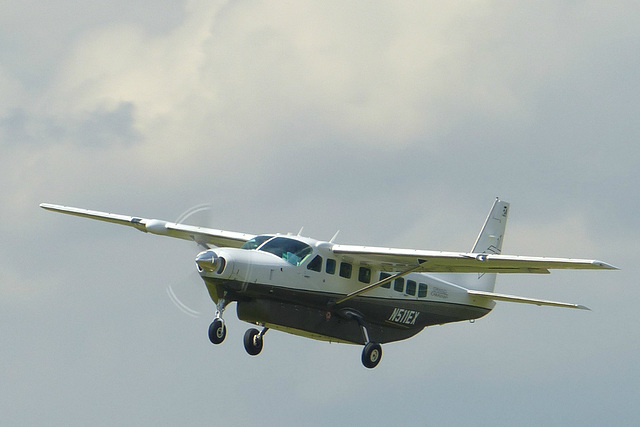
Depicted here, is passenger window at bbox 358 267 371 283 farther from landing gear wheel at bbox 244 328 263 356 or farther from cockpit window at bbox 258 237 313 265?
landing gear wheel at bbox 244 328 263 356

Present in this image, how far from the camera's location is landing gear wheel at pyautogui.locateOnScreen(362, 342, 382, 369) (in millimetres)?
37000

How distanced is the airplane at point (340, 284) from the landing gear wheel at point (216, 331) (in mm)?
28

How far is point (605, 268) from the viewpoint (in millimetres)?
29609

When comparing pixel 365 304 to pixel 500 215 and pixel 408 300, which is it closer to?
pixel 408 300

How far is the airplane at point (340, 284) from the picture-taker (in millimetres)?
33562

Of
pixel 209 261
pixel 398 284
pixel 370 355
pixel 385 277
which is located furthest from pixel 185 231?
pixel 209 261

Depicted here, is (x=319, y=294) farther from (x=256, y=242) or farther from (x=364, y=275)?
(x=256, y=242)

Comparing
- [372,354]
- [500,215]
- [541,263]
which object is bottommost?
[372,354]

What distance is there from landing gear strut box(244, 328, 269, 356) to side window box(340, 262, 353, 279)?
280cm

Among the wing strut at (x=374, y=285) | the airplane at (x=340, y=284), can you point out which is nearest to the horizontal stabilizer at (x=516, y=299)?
the airplane at (x=340, y=284)

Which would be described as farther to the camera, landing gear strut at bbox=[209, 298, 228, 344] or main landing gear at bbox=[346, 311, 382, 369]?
main landing gear at bbox=[346, 311, 382, 369]

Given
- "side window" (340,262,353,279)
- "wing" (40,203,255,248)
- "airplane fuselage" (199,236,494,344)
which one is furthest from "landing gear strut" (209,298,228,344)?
"wing" (40,203,255,248)

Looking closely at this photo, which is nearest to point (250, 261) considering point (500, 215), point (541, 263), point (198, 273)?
point (198, 273)

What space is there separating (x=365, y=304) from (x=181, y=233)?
23.7ft
